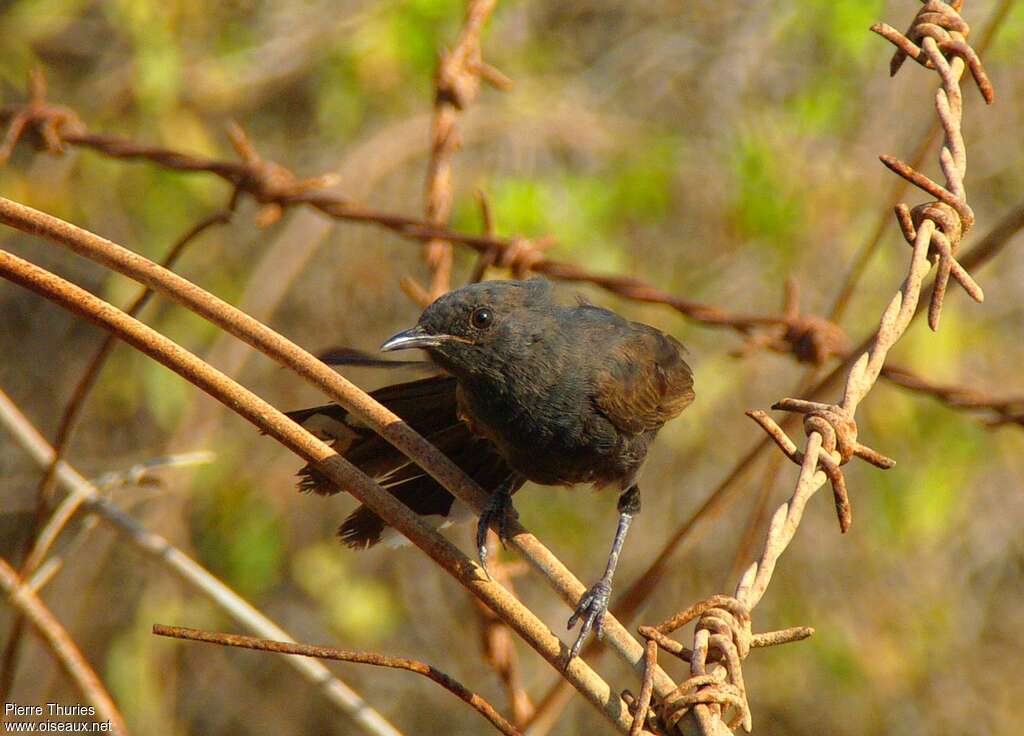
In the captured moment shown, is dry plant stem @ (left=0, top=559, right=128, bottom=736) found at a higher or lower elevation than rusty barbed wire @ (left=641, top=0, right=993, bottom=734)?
lower

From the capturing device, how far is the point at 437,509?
3.19 meters

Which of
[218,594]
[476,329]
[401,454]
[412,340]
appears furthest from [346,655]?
[476,329]

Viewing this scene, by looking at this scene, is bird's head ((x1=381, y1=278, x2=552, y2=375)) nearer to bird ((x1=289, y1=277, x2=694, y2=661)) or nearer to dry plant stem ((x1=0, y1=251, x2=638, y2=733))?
bird ((x1=289, y1=277, x2=694, y2=661))

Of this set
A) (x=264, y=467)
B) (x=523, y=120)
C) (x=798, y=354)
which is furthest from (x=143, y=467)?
(x=523, y=120)

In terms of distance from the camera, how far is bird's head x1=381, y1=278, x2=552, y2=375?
3162 mm

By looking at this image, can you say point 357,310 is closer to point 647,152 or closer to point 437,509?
point 647,152

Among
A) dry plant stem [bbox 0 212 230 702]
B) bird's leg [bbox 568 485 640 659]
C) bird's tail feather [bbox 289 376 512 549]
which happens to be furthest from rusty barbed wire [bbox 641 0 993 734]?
dry plant stem [bbox 0 212 230 702]

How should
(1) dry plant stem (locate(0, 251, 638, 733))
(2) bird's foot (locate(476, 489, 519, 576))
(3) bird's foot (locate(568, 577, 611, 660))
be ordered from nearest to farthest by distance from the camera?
(1) dry plant stem (locate(0, 251, 638, 733))
(2) bird's foot (locate(476, 489, 519, 576))
(3) bird's foot (locate(568, 577, 611, 660))

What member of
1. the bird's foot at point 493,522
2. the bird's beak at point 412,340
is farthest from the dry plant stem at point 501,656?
the bird's beak at point 412,340

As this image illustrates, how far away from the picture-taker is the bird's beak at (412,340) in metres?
3.03

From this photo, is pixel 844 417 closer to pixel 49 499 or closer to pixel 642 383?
pixel 642 383

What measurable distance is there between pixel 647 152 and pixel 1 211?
20.6 ft

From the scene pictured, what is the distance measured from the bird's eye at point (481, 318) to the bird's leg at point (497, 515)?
18.6 inches

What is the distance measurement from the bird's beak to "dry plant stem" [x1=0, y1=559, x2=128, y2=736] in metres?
1.06
